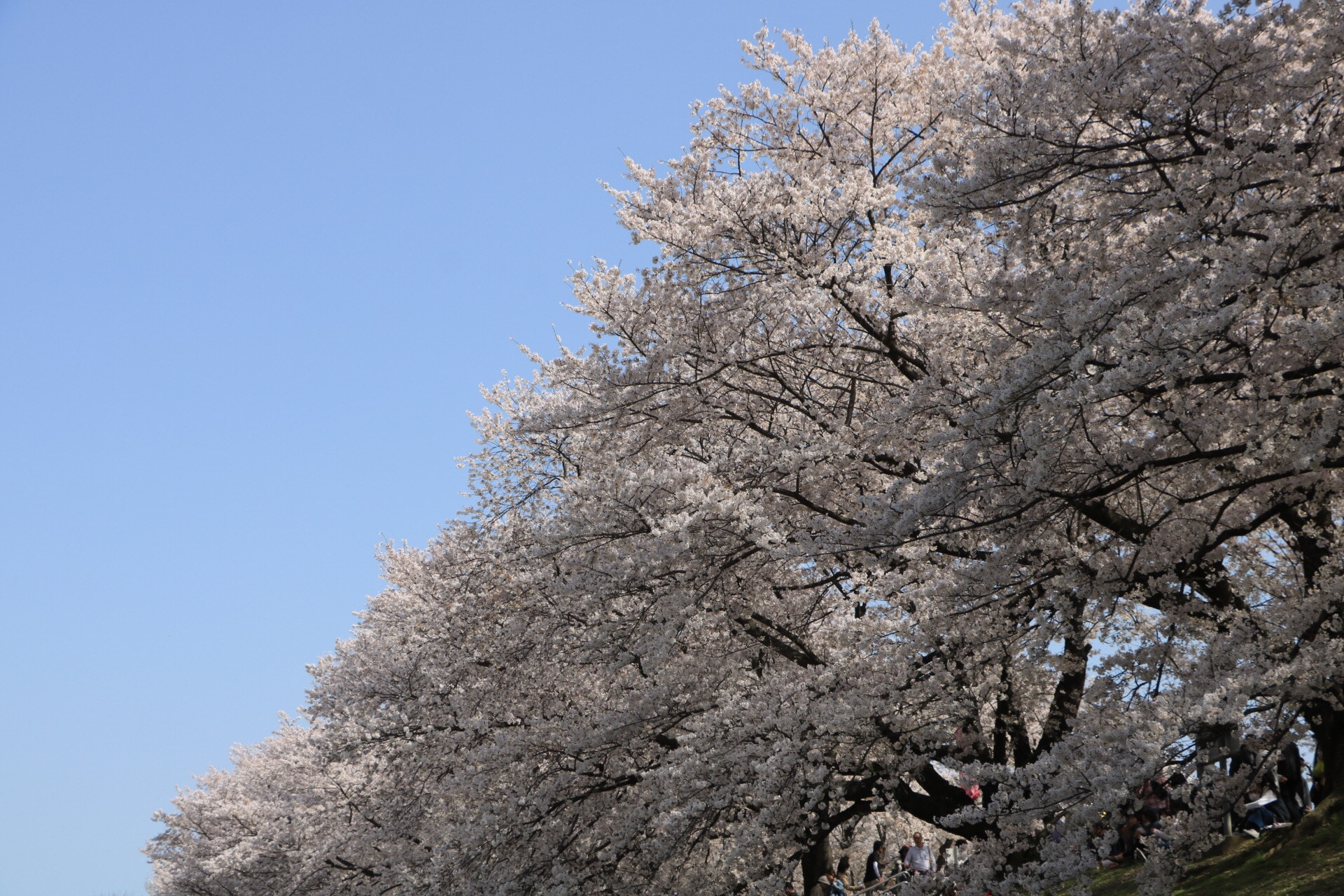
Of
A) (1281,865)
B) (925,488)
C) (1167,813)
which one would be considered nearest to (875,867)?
(1281,865)

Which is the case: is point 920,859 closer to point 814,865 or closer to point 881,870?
point 814,865

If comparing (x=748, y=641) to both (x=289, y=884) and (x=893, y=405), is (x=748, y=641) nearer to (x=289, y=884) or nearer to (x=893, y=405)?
(x=893, y=405)

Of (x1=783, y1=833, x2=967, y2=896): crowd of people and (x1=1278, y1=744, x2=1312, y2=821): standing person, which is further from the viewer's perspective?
(x1=783, y1=833, x2=967, y2=896): crowd of people

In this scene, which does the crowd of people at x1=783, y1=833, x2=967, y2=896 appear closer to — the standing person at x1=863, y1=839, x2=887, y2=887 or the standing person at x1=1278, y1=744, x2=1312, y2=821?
the standing person at x1=863, y1=839, x2=887, y2=887

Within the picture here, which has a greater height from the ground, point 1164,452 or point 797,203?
point 797,203

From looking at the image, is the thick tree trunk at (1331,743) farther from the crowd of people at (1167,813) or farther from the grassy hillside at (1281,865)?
the grassy hillside at (1281,865)

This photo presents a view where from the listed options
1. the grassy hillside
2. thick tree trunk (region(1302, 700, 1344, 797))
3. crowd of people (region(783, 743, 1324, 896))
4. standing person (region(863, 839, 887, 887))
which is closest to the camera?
crowd of people (region(783, 743, 1324, 896))

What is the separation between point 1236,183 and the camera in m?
6.81

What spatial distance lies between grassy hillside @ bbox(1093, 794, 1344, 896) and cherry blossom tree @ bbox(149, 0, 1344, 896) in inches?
23.4

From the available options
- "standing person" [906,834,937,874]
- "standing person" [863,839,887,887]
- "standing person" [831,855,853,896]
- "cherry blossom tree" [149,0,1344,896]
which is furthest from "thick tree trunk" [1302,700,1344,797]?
"standing person" [863,839,887,887]

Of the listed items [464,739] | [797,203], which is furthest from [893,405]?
[464,739]

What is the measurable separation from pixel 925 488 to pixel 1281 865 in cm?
462

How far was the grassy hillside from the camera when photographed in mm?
8203

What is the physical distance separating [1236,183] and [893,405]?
3.36 m
